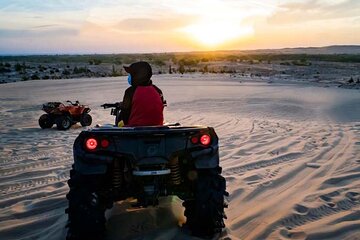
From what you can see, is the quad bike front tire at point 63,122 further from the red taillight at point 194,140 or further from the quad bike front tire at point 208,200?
the red taillight at point 194,140

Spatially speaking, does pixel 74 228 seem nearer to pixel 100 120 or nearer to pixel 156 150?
pixel 156 150

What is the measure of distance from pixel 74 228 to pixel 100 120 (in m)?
9.57

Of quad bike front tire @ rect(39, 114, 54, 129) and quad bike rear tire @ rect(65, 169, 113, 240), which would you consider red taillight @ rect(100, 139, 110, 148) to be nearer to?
quad bike rear tire @ rect(65, 169, 113, 240)

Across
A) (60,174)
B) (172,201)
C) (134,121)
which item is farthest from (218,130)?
(134,121)

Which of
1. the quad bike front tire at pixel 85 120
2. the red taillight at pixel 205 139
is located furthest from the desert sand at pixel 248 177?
the red taillight at pixel 205 139

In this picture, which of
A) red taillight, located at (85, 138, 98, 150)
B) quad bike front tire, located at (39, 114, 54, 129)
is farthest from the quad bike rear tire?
quad bike front tire, located at (39, 114, 54, 129)

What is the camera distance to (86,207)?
407cm

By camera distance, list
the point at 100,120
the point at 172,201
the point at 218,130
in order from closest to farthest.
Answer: the point at 172,201 < the point at 218,130 < the point at 100,120

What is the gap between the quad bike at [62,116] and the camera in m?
11.8

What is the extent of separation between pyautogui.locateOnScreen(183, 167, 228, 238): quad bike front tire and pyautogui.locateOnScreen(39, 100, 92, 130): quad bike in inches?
322

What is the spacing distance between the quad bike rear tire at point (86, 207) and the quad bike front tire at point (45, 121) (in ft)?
26.7

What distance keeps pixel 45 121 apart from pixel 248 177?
7088 millimetres

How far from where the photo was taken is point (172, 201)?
221 inches

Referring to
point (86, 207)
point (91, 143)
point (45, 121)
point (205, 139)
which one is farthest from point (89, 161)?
point (45, 121)
